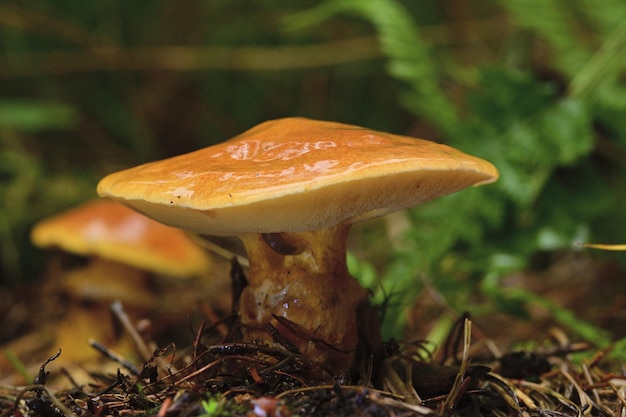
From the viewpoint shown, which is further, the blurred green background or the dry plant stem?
the blurred green background

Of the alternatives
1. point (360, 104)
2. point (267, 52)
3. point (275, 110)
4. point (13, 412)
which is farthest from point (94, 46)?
point (13, 412)

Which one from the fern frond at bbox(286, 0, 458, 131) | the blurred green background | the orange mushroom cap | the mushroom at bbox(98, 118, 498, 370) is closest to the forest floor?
the mushroom at bbox(98, 118, 498, 370)

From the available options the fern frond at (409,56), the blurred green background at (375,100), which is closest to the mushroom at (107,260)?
the blurred green background at (375,100)

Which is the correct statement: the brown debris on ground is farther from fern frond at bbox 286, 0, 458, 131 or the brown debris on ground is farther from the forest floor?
fern frond at bbox 286, 0, 458, 131

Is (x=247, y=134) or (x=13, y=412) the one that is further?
(x=247, y=134)

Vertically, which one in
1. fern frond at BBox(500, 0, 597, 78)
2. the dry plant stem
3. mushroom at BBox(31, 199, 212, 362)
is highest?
fern frond at BBox(500, 0, 597, 78)

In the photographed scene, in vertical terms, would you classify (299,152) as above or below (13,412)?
above

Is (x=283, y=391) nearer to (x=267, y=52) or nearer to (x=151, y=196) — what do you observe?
(x=151, y=196)

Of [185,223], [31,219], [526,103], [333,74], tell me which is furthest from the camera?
[333,74]

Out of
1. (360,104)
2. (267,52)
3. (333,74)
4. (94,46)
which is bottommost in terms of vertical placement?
(360,104)
